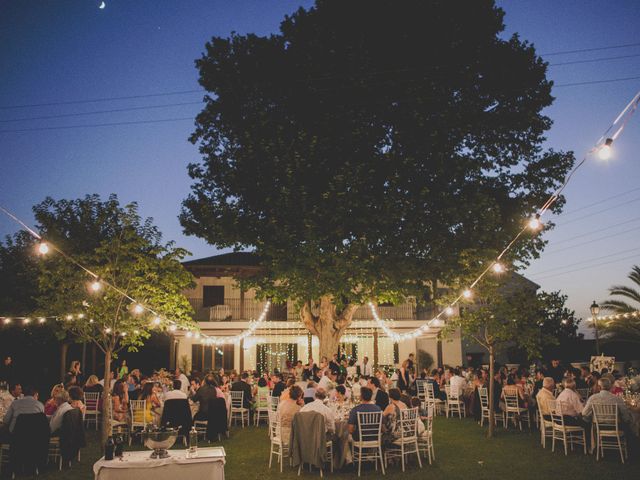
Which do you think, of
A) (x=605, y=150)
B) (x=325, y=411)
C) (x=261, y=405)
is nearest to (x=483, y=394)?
(x=261, y=405)

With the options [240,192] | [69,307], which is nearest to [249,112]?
[240,192]

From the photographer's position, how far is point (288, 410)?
8891 mm

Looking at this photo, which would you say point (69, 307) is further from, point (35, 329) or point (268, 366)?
point (268, 366)

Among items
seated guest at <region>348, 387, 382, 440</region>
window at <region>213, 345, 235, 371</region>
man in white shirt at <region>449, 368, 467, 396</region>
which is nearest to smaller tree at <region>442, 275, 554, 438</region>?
man in white shirt at <region>449, 368, 467, 396</region>

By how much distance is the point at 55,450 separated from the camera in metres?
8.87

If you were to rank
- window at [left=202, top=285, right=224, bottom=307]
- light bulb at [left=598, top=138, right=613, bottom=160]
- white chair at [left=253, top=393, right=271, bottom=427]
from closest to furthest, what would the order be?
light bulb at [left=598, top=138, right=613, bottom=160], white chair at [left=253, top=393, right=271, bottom=427], window at [left=202, top=285, right=224, bottom=307]

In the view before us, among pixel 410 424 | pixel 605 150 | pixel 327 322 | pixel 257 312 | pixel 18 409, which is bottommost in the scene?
pixel 410 424

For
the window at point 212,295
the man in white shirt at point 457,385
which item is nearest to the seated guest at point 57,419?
the man in white shirt at point 457,385

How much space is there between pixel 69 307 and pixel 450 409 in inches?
413

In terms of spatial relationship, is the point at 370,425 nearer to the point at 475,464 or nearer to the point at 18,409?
the point at 475,464

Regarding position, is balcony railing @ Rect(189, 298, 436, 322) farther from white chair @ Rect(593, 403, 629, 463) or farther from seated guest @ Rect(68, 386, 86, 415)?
white chair @ Rect(593, 403, 629, 463)

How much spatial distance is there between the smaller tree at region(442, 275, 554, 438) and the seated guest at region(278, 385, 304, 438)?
422cm

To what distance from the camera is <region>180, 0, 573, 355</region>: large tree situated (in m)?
16.1

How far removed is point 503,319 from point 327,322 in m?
8.11
